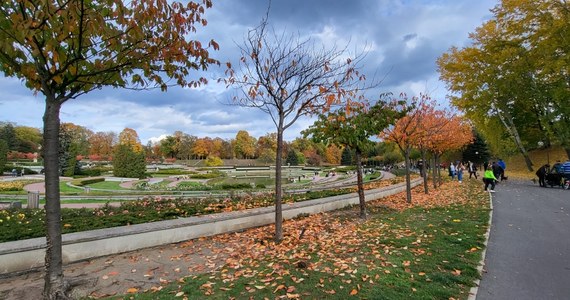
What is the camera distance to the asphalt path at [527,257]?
166 inches

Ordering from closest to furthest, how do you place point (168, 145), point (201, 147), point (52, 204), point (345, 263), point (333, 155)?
point (52, 204), point (345, 263), point (333, 155), point (201, 147), point (168, 145)

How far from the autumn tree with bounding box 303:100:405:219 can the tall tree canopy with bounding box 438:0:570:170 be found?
1694 cm

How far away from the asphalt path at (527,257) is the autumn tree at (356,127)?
3.53m

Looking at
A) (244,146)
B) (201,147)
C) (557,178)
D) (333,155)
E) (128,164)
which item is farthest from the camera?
(244,146)

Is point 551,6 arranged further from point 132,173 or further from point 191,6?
point 132,173

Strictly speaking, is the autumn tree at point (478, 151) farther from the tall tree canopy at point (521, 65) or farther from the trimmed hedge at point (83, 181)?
the trimmed hedge at point (83, 181)

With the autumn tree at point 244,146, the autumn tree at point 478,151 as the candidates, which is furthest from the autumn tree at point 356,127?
the autumn tree at point 244,146

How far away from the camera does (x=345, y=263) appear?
490 centimetres

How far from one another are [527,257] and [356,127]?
15.2 ft

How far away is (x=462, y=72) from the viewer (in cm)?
3027

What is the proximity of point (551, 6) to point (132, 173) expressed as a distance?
36958 mm

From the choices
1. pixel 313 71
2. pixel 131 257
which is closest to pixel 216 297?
pixel 131 257

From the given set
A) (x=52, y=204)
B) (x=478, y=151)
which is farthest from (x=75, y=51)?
(x=478, y=151)

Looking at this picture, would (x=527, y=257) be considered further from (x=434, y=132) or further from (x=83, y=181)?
(x=83, y=181)
